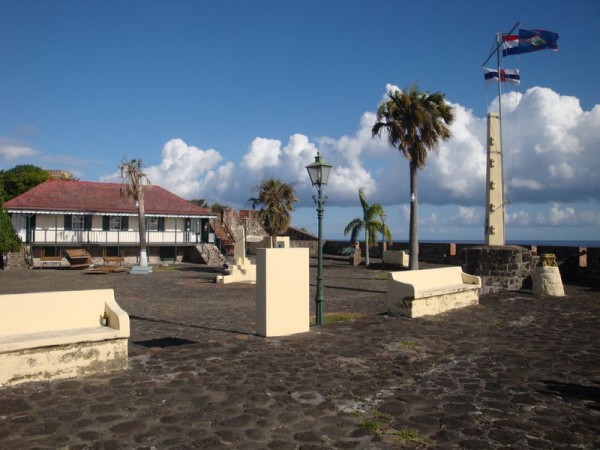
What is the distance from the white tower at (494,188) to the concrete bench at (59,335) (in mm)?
12963

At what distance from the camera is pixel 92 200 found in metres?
32.6

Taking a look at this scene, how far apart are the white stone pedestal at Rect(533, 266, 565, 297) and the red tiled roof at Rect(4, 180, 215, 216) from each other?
82.1ft

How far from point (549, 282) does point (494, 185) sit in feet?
12.5

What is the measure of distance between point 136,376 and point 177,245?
29.1 meters

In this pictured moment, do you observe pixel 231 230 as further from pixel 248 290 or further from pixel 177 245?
pixel 248 290

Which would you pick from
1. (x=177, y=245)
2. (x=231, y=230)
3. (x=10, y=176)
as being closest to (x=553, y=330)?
(x=177, y=245)

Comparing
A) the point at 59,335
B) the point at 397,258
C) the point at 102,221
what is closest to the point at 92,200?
the point at 102,221

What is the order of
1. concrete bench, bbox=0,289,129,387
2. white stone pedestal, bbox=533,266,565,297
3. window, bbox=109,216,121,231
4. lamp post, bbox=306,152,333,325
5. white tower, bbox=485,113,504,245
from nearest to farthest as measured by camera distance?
concrete bench, bbox=0,289,129,387 → lamp post, bbox=306,152,333,325 → white stone pedestal, bbox=533,266,565,297 → white tower, bbox=485,113,504,245 → window, bbox=109,216,121,231

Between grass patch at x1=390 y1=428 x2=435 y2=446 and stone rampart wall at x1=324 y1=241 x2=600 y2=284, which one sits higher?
stone rampart wall at x1=324 y1=241 x2=600 y2=284

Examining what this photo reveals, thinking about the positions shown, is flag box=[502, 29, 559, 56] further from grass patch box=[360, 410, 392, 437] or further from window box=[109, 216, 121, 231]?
window box=[109, 216, 121, 231]

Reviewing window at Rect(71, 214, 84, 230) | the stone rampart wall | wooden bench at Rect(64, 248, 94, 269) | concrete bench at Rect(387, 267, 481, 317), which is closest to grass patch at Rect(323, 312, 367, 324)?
concrete bench at Rect(387, 267, 481, 317)

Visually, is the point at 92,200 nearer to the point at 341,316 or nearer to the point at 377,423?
the point at 341,316

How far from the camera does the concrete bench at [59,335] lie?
5.41m

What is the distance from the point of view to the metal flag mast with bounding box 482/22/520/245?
15.9 m
